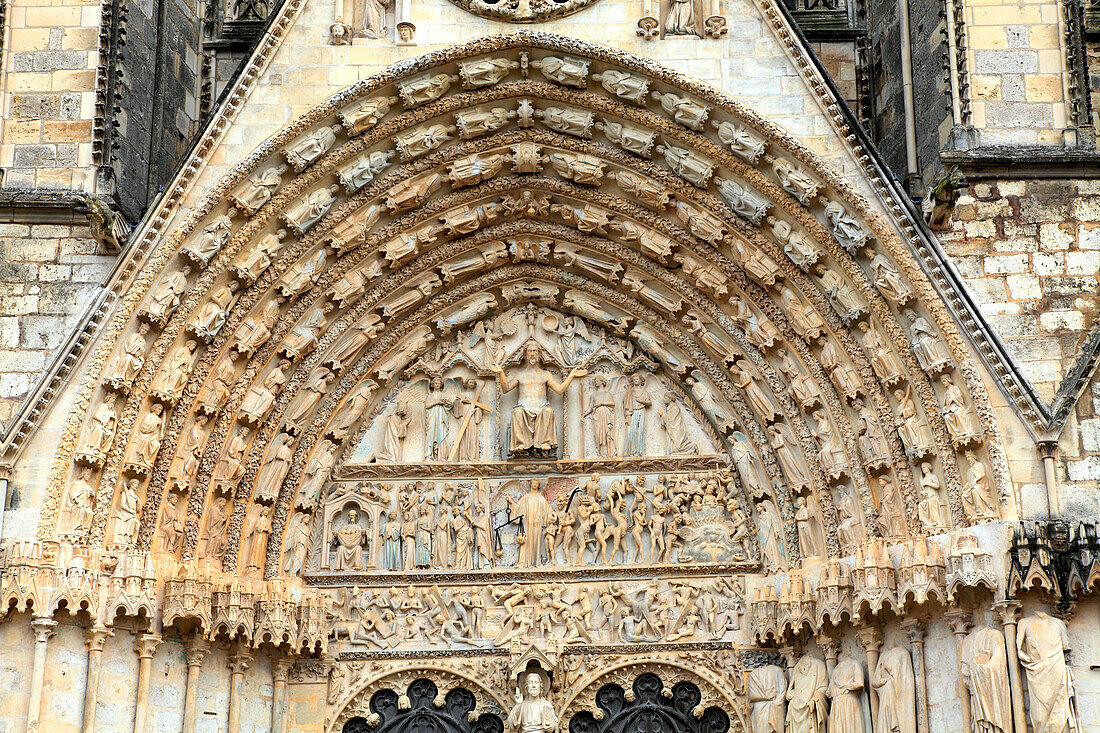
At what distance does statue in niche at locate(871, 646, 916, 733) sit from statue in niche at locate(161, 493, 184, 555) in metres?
4.90

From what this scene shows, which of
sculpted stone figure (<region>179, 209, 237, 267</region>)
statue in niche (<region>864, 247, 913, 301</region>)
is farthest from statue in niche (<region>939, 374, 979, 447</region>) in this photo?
sculpted stone figure (<region>179, 209, 237, 267</region>)

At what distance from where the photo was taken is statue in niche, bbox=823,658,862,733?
10.3m

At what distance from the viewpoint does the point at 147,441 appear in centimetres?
1047

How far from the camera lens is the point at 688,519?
11.4 metres

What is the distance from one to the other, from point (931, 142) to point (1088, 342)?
194 cm

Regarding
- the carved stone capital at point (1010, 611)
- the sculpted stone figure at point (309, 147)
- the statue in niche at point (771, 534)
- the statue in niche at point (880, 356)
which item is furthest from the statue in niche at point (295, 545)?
the carved stone capital at point (1010, 611)

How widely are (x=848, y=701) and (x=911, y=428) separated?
1.90m

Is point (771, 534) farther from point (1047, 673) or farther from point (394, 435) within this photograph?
point (394, 435)

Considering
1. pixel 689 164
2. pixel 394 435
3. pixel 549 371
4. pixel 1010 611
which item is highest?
pixel 689 164

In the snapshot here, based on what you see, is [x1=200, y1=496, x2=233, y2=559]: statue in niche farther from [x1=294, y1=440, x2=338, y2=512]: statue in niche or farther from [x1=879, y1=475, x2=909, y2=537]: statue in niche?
[x1=879, y1=475, x2=909, y2=537]: statue in niche

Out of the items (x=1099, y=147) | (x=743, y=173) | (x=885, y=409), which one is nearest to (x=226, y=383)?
(x=743, y=173)

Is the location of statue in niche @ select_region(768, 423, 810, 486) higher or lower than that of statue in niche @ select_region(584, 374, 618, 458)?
lower

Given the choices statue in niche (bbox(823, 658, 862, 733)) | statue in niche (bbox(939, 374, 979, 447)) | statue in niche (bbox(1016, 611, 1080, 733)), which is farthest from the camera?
statue in niche (bbox(823, 658, 862, 733))

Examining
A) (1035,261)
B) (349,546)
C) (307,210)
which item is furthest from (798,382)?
(307,210)
